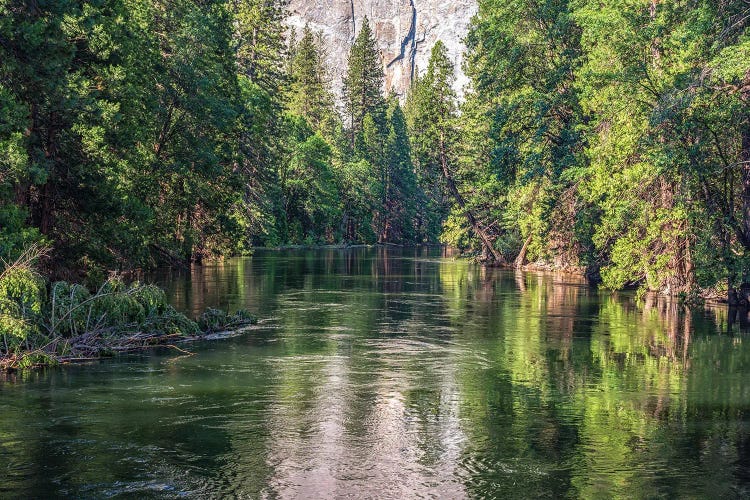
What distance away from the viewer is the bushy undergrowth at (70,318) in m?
21.0

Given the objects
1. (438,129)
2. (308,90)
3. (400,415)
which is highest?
(308,90)

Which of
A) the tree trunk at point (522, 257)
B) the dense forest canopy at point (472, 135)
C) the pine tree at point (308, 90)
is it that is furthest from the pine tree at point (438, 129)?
the pine tree at point (308, 90)

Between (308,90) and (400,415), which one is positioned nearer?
(400,415)

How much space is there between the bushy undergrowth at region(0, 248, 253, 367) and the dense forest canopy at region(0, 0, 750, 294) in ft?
8.30

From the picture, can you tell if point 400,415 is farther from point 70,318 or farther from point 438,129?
point 438,129

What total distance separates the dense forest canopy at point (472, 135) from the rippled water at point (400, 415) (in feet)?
21.3

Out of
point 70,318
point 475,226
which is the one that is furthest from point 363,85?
point 70,318

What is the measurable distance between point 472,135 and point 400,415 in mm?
59254

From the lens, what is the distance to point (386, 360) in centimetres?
2333

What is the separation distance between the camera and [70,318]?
2277 centimetres

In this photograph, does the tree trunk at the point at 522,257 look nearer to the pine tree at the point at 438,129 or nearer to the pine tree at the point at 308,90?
the pine tree at the point at 438,129

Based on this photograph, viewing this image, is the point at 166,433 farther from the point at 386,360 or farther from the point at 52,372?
the point at 386,360

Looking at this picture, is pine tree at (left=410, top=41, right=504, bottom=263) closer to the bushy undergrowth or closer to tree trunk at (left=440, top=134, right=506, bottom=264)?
tree trunk at (left=440, top=134, right=506, bottom=264)

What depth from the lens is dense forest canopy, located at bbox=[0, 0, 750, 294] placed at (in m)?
30.5
